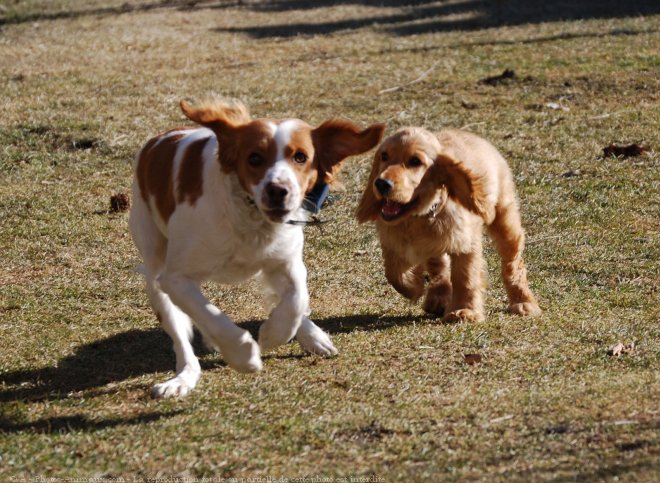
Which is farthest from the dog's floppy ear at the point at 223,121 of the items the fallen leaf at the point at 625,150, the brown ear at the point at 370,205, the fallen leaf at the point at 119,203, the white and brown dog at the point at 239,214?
the fallen leaf at the point at 625,150

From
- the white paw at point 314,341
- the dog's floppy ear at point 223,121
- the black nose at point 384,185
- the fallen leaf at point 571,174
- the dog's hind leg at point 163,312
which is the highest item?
the dog's floppy ear at point 223,121

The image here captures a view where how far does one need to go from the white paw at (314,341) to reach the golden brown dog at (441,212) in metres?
0.86

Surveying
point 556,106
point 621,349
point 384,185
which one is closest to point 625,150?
point 556,106

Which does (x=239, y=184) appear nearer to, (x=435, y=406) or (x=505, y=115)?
(x=435, y=406)

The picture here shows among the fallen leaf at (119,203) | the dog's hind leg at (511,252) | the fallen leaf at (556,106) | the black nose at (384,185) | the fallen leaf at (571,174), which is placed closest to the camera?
the black nose at (384,185)

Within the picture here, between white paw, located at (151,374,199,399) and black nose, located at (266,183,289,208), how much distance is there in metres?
1.00

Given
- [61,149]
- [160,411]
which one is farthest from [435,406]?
[61,149]

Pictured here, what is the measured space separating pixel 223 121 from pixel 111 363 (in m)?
1.48

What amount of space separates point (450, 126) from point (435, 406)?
21.0ft

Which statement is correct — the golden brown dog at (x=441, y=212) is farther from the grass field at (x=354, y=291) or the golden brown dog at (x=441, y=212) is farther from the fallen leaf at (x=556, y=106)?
the fallen leaf at (x=556, y=106)

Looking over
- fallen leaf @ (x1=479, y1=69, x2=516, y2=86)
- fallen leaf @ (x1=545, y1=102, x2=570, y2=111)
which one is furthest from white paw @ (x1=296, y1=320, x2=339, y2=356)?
fallen leaf @ (x1=479, y1=69, x2=516, y2=86)

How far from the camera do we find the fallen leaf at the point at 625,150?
10.0 m

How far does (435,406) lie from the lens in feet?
16.4

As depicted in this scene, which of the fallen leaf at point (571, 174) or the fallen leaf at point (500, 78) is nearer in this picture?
the fallen leaf at point (571, 174)
